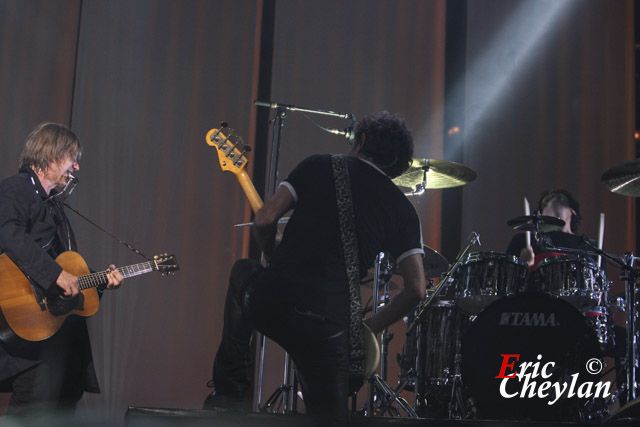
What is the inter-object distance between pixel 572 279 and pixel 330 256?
2.75 metres

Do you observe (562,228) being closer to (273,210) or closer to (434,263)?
(434,263)

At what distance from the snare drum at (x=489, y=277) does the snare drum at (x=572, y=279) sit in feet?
0.72

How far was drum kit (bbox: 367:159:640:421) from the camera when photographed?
3.95 meters

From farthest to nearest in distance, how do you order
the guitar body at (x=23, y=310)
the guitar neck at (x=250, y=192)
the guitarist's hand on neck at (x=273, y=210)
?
the guitar body at (x=23, y=310), the guitar neck at (x=250, y=192), the guitarist's hand on neck at (x=273, y=210)

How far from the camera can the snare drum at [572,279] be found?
4402 millimetres

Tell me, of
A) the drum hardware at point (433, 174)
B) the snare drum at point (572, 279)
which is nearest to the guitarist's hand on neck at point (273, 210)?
the drum hardware at point (433, 174)

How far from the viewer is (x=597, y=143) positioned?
630 cm

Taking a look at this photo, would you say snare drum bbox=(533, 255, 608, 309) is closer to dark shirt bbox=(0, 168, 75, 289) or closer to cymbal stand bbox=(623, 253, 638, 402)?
cymbal stand bbox=(623, 253, 638, 402)

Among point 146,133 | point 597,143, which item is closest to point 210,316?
point 146,133

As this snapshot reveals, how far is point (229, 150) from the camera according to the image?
12.2ft

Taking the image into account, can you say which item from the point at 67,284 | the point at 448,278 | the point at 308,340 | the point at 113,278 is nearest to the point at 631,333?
the point at 448,278

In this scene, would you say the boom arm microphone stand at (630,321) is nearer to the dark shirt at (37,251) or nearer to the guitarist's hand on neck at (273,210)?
the guitarist's hand on neck at (273,210)

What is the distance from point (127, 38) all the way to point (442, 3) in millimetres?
2906

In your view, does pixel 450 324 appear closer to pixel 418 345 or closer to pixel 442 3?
pixel 418 345
